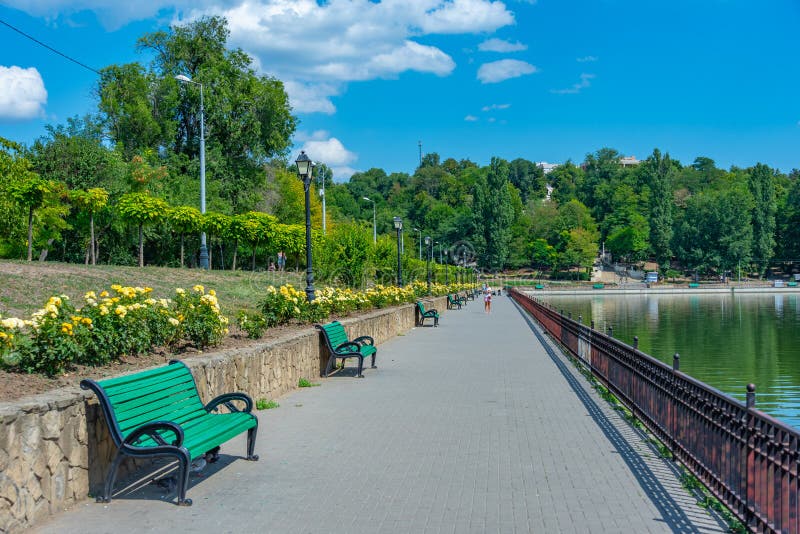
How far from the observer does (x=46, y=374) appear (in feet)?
19.8

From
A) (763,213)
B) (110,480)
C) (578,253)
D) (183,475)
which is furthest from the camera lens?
(578,253)

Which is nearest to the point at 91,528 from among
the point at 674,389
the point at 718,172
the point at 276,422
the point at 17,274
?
the point at 276,422

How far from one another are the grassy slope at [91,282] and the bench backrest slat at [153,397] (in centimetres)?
562

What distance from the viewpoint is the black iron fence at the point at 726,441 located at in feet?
12.9

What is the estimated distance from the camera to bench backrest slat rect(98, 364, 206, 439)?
5.02 m

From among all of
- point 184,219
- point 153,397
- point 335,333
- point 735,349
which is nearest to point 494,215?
point 184,219

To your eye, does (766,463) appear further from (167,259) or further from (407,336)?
(167,259)

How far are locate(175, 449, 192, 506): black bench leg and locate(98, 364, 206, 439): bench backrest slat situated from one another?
459mm

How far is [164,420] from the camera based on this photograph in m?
5.37

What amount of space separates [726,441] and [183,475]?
382 centimetres

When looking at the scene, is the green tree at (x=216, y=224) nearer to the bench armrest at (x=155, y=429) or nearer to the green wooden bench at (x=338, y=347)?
the green wooden bench at (x=338, y=347)

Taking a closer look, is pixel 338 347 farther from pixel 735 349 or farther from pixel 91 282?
pixel 735 349

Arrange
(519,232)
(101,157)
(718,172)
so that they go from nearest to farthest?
(101,157) < (519,232) < (718,172)

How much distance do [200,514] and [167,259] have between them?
36.7m
